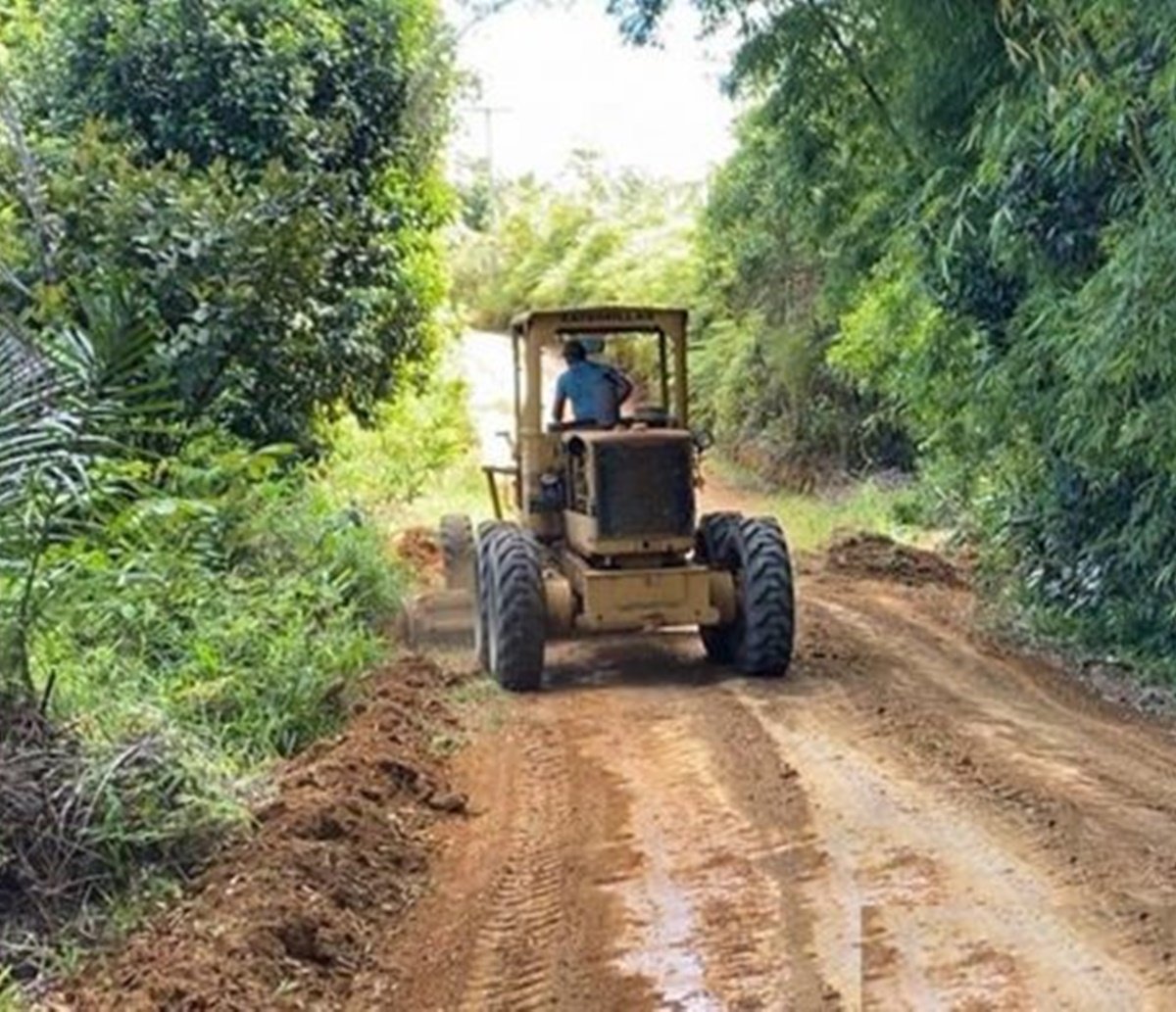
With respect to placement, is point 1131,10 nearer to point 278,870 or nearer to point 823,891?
point 823,891

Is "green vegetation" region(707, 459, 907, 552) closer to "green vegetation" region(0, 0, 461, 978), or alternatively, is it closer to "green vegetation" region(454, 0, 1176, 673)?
"green vegetation" region(454, 0, 1176, 673)

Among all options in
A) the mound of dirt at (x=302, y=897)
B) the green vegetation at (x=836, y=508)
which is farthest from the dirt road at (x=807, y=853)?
the green vegetation at (x=836, y=508)

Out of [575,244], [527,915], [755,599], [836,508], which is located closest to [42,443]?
[527,915]

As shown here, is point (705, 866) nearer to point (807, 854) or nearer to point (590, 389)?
point (807, 854)

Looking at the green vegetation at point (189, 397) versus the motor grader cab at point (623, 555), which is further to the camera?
the motor grader cab at point (623, 555)

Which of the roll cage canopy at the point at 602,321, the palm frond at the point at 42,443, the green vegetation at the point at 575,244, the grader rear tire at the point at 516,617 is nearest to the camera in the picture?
the palm frond at the point at 42,443

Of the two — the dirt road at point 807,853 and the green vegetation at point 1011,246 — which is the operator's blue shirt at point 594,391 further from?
Answer: the green vegetation at point 1011,246

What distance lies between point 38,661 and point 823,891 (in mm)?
2909

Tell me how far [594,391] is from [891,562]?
4.24m

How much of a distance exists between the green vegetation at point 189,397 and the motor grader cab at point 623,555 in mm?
776

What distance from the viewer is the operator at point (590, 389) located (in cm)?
870

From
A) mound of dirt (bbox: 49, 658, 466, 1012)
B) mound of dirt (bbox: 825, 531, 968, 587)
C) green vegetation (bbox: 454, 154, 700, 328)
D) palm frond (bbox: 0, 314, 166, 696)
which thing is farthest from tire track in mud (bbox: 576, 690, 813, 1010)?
green vegetation (bbox: 454, 154, 700, 328)

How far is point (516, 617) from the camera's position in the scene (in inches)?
305

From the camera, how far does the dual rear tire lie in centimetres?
791
